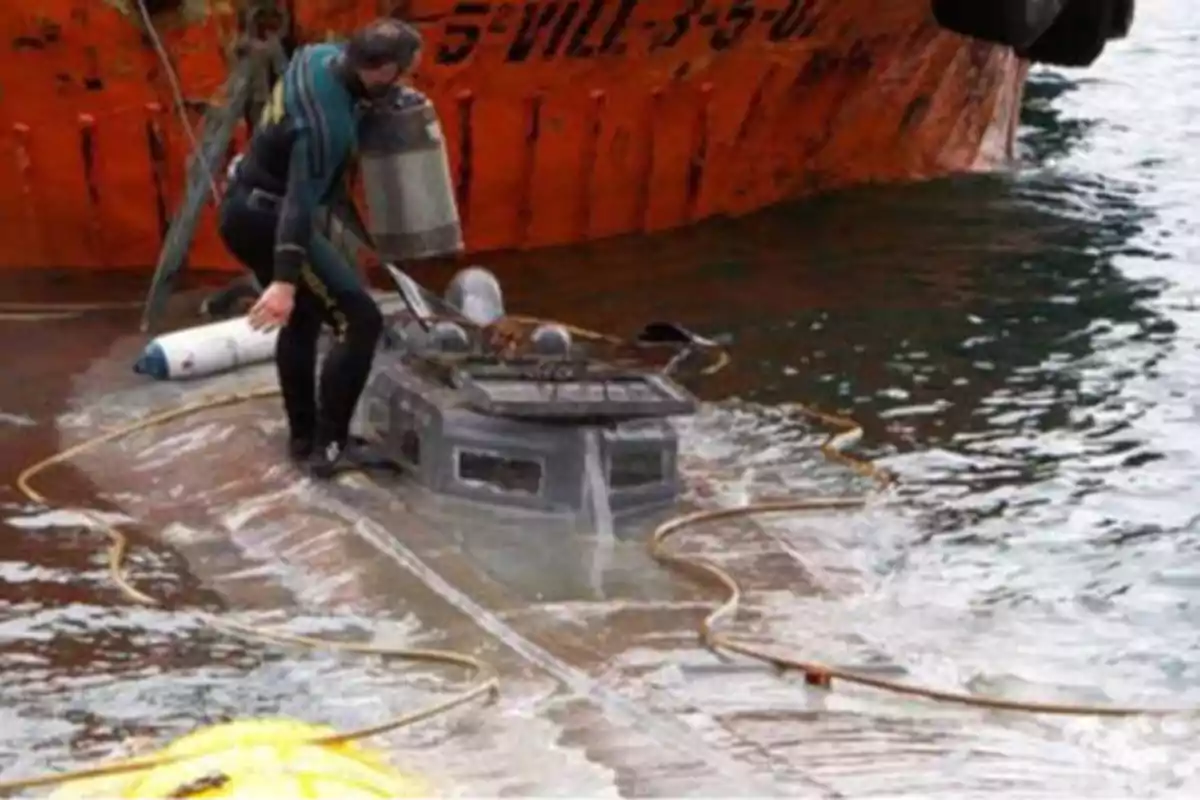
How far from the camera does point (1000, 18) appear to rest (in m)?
12.5

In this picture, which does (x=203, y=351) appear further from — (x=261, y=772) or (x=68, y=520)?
(x=261, y=772)

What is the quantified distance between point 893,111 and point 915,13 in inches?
46.2

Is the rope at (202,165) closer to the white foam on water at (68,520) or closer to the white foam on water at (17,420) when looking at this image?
the white foam on water at (17,420)

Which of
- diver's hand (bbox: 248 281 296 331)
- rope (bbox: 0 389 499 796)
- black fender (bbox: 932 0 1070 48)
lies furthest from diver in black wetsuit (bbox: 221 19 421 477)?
black fender (bbox: 932 0 1070 48)

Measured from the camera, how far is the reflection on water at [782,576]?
223 inches

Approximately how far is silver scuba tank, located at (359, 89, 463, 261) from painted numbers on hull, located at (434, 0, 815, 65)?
10.3 ft

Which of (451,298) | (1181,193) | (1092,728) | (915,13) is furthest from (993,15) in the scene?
(1092,728)

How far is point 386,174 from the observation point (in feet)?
26.0

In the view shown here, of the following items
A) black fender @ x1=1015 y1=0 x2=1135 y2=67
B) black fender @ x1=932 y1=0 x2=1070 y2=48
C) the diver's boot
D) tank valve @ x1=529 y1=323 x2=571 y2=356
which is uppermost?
black fender @ x1=932 y1=0 x2=1070 y2=48

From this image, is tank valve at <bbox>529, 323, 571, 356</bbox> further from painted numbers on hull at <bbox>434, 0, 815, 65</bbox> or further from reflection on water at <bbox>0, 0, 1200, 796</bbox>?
painted numbers on hull at <bbox>434, 0, 815, 65</bbox>

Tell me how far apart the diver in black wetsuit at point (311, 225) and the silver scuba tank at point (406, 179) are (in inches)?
11.8

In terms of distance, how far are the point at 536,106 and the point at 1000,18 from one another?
2802 millimetres

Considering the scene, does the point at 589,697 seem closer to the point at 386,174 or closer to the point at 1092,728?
the point at 1092,728

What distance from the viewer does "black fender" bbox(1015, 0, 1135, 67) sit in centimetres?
1395
